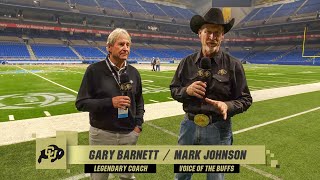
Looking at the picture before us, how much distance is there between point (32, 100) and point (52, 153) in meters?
8.28

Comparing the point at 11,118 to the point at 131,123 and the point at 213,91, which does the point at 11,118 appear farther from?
the point at 213,91

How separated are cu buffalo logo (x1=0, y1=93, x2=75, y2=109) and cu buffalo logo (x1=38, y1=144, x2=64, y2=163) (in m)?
6.83

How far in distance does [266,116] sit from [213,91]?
589cm

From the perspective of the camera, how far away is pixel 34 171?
152 inches

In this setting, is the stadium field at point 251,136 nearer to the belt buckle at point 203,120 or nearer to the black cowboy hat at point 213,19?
the belt buckle at point 203,120

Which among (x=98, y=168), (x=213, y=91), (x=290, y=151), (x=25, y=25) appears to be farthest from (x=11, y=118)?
(x=25, y=25)

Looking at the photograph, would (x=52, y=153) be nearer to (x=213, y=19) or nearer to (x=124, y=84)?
(x=124, y=84)

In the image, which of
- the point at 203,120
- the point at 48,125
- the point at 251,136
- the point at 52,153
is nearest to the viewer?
the point at 203,120

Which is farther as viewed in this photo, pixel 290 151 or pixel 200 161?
pixel 290 151

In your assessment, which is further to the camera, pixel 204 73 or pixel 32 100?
pixel 32 100

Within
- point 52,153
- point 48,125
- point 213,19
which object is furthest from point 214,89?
point 48,125

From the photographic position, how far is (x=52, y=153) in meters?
2.43

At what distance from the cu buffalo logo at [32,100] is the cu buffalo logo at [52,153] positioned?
6.83 m

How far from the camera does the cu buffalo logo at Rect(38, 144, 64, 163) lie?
239cm
